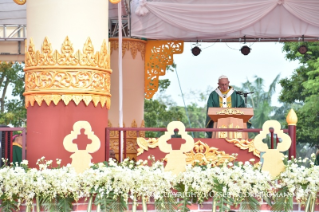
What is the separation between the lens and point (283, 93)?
77.6ft

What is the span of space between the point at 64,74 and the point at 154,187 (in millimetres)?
1931

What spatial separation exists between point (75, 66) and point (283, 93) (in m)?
17.8

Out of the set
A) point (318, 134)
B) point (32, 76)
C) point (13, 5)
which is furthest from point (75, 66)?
point (318, 134)

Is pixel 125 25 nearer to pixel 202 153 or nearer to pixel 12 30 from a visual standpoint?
pixel 12 30

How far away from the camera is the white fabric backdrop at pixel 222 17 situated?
11.1 metres

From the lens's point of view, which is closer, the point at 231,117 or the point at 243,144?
the point at 243,144

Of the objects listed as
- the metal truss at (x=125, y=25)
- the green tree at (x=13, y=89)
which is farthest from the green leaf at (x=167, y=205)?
the green tree at (x=13, y=89)

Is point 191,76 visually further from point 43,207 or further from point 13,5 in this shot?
point 43,207

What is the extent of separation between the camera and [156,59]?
40.4 ft

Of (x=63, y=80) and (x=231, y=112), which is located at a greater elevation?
(x=63, y=80)

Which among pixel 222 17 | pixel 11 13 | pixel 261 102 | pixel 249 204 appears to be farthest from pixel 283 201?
pixel 261 102

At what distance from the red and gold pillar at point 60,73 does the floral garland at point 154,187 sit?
1089 mm

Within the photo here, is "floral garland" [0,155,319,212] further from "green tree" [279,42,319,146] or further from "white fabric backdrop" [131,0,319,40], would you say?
"green tree" [279,42,319,146]

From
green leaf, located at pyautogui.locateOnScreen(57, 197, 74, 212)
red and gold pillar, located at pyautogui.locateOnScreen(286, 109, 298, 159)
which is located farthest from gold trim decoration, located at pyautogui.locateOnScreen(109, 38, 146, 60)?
green leaf, located at pyautogui.locateOnScreen(57, 197, 74, 212)
